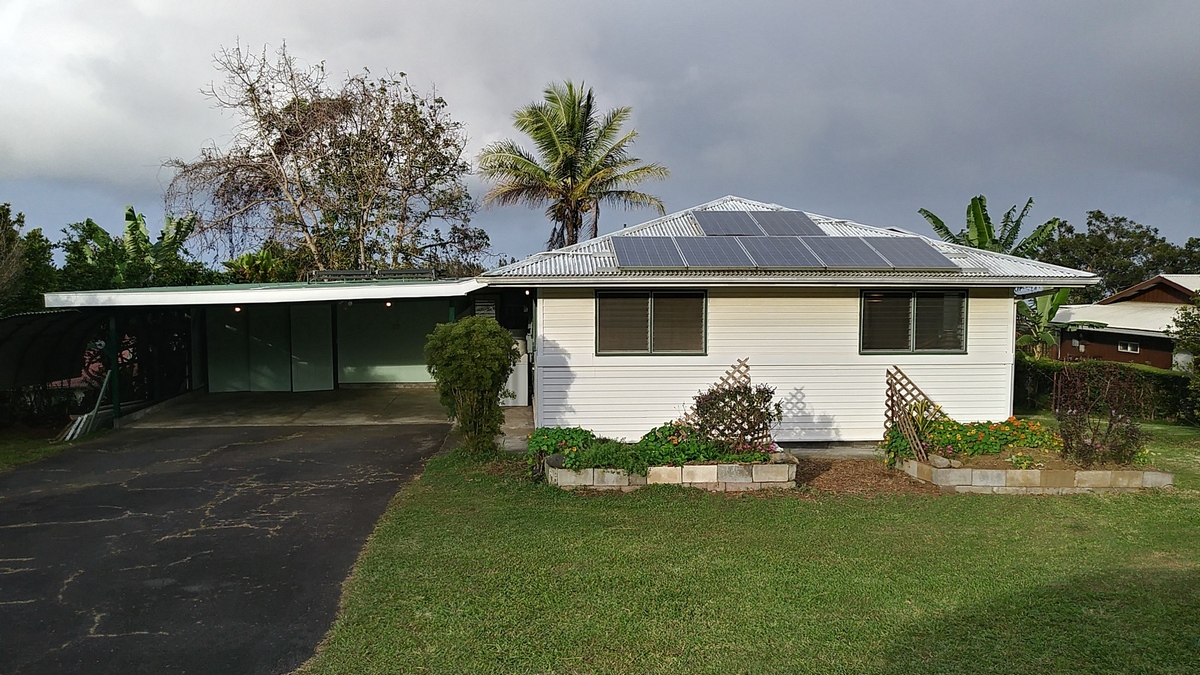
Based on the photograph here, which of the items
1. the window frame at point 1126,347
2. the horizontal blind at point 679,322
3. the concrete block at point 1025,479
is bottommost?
the concrete block at point 1025,479

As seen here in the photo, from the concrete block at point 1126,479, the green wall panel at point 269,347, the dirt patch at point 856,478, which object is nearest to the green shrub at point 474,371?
the dirt patch at point 856,478

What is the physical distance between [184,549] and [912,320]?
9964mm

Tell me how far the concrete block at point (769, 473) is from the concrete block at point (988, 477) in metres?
2.25

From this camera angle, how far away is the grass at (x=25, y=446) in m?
9.52

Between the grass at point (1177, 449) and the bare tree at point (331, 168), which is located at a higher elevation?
the bare tree at point (331, 168)

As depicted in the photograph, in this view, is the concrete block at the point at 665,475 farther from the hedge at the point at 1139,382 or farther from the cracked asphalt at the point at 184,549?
the hedge at the point at 1139,382

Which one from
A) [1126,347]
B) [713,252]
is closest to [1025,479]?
[713,252]

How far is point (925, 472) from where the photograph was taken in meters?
8.12

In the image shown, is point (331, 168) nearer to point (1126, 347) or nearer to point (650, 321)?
point (650, 321)

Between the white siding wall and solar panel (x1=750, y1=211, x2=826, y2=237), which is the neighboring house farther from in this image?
solar panel (x1=750, y1=211, x2=826, y2=237)

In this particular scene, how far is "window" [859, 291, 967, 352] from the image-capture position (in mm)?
10227

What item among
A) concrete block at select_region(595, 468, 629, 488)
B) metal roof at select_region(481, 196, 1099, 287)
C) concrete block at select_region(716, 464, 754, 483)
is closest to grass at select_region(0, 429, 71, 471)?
metal roof at select_region(481, 196, 1099, 287)

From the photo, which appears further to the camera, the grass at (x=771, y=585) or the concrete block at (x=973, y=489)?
the concrete block at (x=973, y=489)

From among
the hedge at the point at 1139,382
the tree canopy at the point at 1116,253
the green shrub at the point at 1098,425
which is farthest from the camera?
the tree canopy at the point at 1116,253
